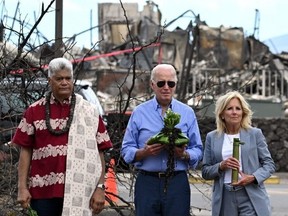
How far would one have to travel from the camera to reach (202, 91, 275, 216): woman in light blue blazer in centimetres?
678

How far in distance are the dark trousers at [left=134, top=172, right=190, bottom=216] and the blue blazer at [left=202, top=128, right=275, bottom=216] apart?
1.17ft

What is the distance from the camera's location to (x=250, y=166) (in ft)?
22.4

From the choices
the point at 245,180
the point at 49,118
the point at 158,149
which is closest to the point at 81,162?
the point at 49,118

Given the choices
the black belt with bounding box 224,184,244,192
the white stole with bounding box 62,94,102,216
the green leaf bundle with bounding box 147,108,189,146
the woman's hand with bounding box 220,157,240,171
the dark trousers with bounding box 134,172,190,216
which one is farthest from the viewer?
the black belt with bounding box 224,184,244,192

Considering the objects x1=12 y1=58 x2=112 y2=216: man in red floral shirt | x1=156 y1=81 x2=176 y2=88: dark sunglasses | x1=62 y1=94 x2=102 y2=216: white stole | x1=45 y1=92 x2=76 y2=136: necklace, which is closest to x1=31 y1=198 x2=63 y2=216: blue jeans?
x1=12 y1=58 x2=112 y2=216: man in red floral shirt

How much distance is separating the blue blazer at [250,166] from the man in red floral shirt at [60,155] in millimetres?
1020

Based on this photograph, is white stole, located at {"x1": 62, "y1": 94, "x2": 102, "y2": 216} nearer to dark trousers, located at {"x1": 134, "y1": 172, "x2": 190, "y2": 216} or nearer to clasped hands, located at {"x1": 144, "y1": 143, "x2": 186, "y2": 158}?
A: clasped hands, located at {"x1": 144, "y1": 143, "x2": 186, "y2": 158}

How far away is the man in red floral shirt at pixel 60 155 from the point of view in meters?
6.11

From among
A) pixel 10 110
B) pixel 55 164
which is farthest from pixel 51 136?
pixel 10 110

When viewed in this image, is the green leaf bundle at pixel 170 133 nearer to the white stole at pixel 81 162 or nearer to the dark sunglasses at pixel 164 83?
the dark sunglasses at pixel 164 83

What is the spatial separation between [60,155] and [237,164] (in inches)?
53.8

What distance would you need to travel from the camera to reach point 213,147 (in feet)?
22.8

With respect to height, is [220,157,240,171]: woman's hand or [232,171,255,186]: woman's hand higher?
[220,157,240,171]: woman's hand

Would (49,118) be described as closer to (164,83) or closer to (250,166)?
(164,83)
